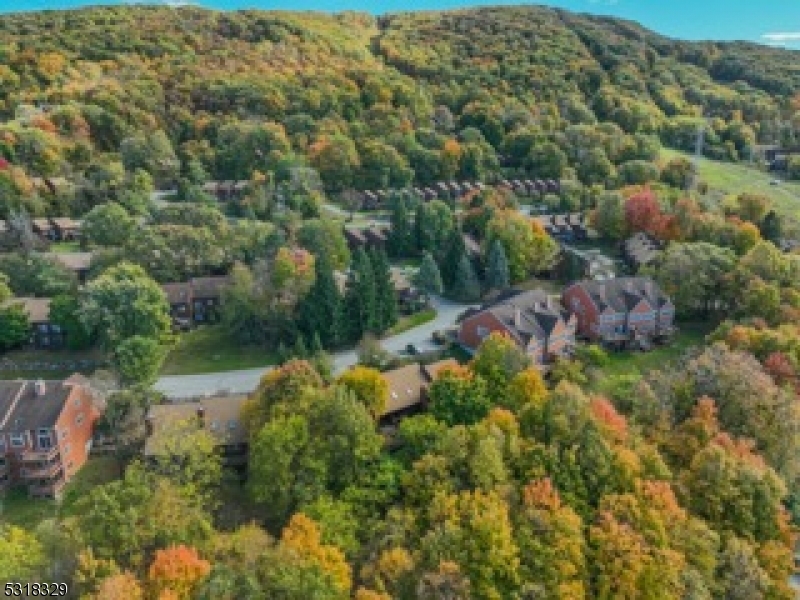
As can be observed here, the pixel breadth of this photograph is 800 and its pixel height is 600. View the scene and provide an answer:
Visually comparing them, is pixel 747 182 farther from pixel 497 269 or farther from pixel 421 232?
pixel 497 269

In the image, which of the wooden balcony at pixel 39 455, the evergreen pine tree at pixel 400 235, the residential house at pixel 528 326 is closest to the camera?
the wooden balcony at pixel 39 455

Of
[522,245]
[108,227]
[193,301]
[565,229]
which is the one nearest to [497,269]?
A: [522,245]

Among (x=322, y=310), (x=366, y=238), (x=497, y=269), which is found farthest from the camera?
(x=366, y=238)

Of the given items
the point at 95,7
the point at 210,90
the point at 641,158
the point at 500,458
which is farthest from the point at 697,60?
the point at 500,458

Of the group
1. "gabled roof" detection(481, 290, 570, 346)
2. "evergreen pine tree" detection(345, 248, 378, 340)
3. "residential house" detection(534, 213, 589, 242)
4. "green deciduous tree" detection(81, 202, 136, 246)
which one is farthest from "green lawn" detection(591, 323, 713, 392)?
"green deciduous tree" detection(81, 202, 136, 246)

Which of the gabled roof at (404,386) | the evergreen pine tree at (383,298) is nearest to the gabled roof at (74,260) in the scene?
the evergreen pine tree at (383,298)

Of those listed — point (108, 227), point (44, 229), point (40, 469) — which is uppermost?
point (108, 227)

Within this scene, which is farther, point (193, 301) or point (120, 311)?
point (193, 301)

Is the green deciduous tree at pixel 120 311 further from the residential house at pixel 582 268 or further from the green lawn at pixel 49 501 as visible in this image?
the residential house at pixel 582 268
